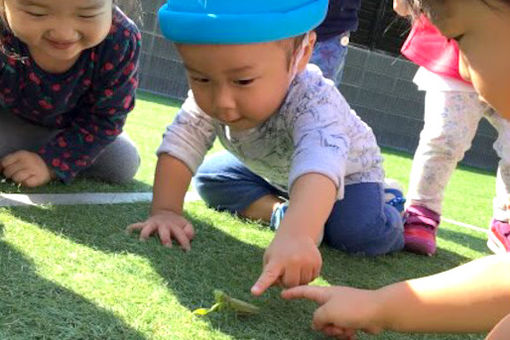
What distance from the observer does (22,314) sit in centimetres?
95

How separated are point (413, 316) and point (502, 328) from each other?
0.93 feet

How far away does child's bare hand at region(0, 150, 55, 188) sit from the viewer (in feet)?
5.78

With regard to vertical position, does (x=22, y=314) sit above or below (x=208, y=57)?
below

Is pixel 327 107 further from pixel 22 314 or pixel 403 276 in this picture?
pixel 22 314

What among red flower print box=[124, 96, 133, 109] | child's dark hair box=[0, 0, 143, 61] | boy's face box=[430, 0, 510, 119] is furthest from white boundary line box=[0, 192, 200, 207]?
boy's face box=[430, 0, 510, 119]

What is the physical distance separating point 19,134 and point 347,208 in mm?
944

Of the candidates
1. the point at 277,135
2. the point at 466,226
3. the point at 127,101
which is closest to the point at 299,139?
the point at 277,135


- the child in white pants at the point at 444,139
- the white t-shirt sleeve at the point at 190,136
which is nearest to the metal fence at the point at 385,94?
the child in white pants at the point at 444,139

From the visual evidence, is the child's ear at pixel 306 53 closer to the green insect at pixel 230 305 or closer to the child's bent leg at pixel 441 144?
the green insect at pixel 230 305

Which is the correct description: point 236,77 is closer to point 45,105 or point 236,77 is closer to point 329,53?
point 45,105

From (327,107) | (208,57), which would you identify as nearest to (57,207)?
(208,57)

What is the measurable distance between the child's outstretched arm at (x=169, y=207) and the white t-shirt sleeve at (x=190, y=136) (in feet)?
0.07

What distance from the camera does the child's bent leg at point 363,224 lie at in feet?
5.83

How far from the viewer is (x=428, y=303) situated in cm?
105
